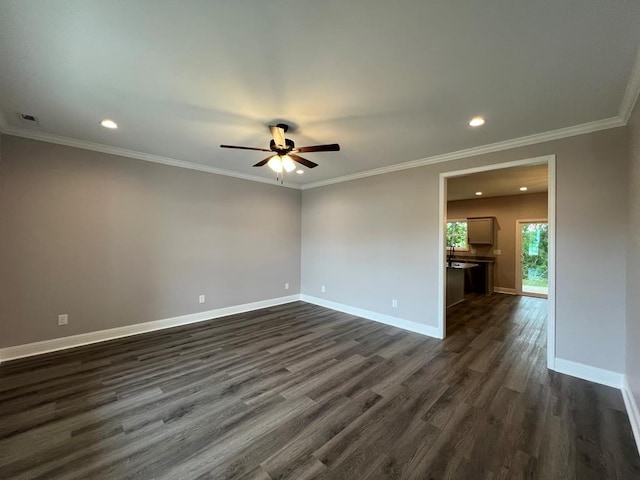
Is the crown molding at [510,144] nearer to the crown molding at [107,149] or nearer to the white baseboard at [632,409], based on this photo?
the white baseboard at [632,409]

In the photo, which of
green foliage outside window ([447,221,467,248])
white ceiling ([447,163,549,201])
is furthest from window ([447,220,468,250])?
white ceiling ([447,163,549,201])

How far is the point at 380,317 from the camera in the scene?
184 inches

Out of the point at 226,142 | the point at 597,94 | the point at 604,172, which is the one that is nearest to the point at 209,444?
the point at 226,142

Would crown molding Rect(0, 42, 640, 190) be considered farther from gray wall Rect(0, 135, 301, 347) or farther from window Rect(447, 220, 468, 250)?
window Rect(447, 220, 468, 250)

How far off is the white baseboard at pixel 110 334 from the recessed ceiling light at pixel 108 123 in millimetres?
2795

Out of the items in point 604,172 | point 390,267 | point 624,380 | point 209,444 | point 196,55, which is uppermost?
point 196,55

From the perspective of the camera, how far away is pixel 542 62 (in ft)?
6.00

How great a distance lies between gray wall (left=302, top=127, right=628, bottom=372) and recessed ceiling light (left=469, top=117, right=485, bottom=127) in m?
0.89

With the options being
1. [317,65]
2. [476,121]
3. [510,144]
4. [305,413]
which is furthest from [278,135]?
[510,144]

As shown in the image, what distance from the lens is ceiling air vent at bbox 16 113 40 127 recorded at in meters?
2.76

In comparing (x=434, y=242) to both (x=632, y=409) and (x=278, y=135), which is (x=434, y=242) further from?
(x=278, y=135)

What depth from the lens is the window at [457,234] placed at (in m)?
8.31

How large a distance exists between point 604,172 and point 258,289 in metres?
5.40

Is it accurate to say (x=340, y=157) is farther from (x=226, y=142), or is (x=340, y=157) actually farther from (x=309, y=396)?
(x=309, y=396)
